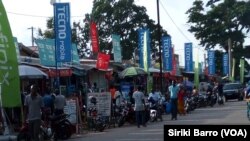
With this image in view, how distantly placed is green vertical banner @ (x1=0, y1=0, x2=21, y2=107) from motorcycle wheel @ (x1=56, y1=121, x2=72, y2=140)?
391 cm

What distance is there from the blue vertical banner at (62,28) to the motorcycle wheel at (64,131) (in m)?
4.46

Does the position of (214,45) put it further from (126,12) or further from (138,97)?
(138,97)

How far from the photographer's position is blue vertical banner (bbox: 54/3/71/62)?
901 inches

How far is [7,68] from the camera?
49.8 feet

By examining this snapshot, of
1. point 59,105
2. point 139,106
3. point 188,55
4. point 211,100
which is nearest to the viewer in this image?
point 59,105

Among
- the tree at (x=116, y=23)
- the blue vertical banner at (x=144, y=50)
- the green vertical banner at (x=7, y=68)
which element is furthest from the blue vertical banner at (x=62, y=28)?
the tree at (x=116, y=23)

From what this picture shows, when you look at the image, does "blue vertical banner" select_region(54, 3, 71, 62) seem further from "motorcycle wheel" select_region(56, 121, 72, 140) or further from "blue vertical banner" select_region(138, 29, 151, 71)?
"blue vertical banner" select_region(138, 29, 151, 71)

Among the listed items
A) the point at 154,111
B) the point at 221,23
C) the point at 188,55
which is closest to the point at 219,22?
the point at 221,23

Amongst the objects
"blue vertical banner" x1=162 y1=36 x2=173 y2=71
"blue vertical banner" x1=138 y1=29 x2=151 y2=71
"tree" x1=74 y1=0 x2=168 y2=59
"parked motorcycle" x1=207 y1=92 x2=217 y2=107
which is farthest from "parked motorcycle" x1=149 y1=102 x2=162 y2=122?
"tree" x1=74 y1=0 x2=168 y2=59

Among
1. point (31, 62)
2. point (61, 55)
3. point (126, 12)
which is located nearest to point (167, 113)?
point (31, 62)

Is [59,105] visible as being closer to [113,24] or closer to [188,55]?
[188,55]

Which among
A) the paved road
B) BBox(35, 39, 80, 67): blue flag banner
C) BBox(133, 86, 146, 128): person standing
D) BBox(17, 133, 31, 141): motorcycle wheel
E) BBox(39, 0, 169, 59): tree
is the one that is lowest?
the paved road

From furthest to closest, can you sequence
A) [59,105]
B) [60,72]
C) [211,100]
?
[211,100]
[60,72]
[59,105]

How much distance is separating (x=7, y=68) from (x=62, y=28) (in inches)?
311
